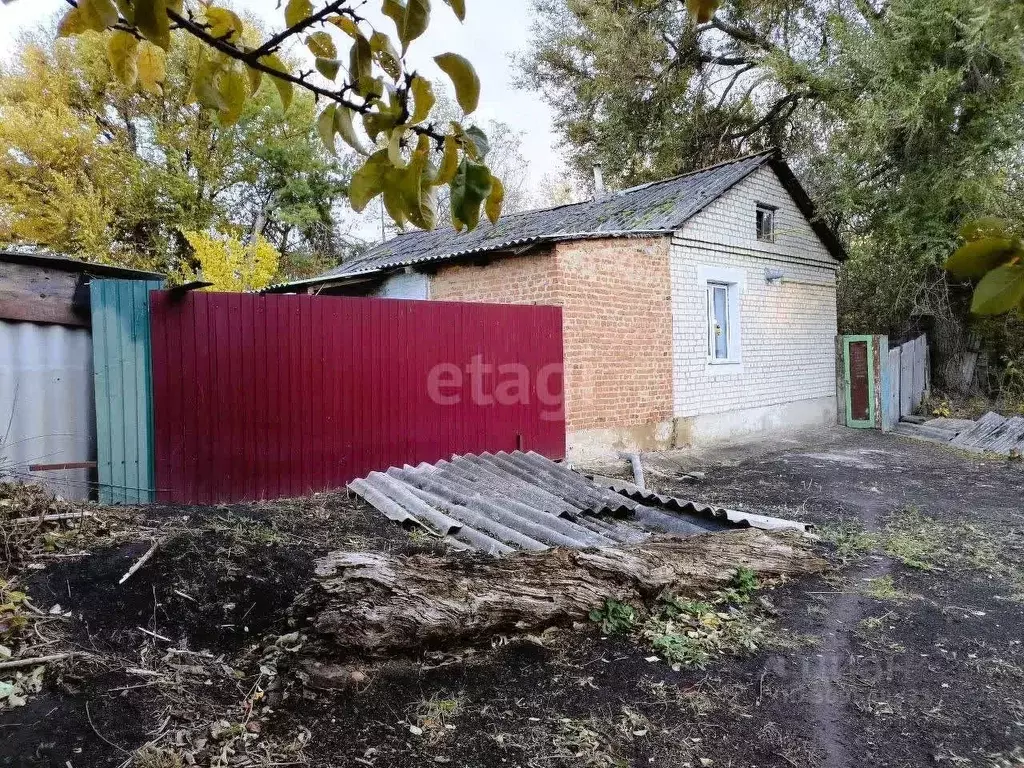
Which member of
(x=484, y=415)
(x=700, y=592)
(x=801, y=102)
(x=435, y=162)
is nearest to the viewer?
(x=435, y=162)

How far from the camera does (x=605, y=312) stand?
9359 millimetres

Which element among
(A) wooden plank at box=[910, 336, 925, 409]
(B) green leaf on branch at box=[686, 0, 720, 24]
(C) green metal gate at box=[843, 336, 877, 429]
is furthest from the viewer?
(A) wooden plank at box=[910, 336, 925, 409]

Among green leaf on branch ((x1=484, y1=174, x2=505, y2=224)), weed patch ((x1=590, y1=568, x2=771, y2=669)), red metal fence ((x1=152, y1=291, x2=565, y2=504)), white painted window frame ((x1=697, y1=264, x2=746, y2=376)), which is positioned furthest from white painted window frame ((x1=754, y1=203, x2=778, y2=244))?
green leaf on branch ((x1=484, y1=174, x2=505, y2=224))

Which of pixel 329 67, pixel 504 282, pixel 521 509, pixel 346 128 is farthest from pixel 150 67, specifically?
pixel 504 282

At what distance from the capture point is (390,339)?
6957 mm

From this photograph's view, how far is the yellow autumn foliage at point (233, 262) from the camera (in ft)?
59.3

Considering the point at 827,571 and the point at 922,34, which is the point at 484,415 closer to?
the point at 827,571

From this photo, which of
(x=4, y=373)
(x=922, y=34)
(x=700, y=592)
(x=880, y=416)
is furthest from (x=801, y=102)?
(x=4, y=373)

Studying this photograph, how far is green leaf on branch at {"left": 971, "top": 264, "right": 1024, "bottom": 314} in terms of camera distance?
78 centimetres

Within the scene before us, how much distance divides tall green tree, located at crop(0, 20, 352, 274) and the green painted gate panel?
13437mm

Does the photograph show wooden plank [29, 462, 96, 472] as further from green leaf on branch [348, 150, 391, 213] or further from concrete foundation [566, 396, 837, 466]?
concrete foundation [566, 396, 837, 466]

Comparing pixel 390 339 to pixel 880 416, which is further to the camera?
pixel 880 416

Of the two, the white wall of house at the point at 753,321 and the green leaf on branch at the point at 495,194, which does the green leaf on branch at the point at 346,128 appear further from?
the white wall of house at the point at 753,321

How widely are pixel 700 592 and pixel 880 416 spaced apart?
10935 mm
